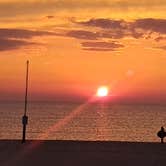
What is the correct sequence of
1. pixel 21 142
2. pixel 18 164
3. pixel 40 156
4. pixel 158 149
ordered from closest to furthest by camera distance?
pixel 18 164 < pixel 40 156 < pixel 158 149 < pixel 21 142

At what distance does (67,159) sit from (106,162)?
1.60 meters

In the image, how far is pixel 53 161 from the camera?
2436 centimetres

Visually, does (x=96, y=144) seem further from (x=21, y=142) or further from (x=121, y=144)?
(x=21, y=142)

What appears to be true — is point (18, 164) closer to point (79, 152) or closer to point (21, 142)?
point (79, 152)

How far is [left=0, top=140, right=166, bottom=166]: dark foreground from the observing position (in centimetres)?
2409

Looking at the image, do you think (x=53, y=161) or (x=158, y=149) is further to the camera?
(x=158, y=149)

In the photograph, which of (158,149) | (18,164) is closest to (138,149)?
(158,149)

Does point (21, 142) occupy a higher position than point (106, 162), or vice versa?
point (21, 142)

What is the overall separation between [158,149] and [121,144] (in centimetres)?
204

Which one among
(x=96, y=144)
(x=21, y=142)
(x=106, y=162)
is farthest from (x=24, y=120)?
(x=106, y=162)

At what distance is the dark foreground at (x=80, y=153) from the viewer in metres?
24.1

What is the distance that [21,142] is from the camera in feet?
96.8

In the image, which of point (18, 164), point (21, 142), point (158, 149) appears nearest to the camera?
point (18, 164)

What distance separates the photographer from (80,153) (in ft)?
86.3
